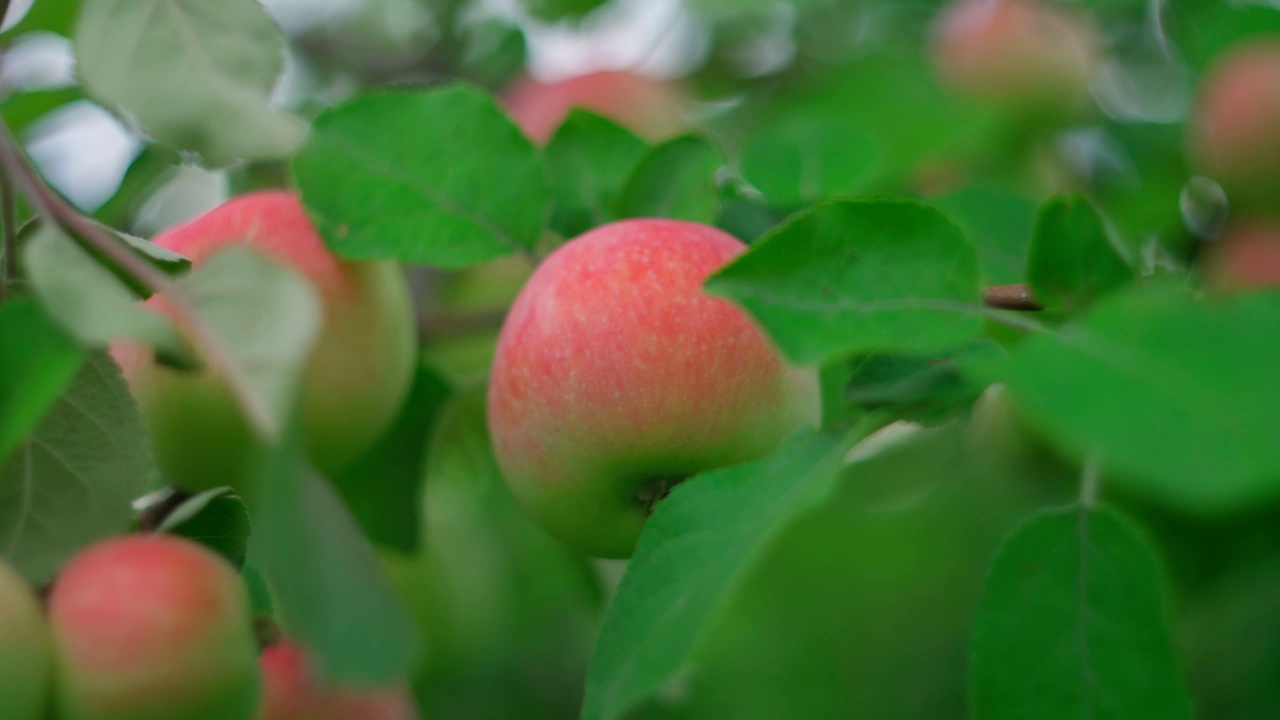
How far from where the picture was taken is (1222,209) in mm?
1556

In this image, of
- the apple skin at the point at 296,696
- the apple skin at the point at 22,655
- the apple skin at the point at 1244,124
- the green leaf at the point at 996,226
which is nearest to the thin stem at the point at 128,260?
the apple skin at the point at 22,655

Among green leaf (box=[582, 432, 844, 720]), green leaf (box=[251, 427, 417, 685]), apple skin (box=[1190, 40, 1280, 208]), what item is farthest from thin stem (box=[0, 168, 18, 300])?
apple skin (box=[1190, 40, 1280, 208])

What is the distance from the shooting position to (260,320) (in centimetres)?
50

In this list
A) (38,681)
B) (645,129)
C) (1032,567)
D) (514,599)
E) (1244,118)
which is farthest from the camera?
(514,599)

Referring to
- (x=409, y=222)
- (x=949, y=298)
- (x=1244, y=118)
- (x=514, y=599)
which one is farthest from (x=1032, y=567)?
(x=514, y=599)

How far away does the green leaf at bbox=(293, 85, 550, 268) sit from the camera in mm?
783

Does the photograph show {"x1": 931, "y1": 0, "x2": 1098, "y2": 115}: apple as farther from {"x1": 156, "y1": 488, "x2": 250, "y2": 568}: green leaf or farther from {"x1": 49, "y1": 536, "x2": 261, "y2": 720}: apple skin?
{"x1": 49, "y1": 536, "x2": 261, "y2": 720}: apple skin

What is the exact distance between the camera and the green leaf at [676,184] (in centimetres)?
83

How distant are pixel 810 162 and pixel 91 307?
591 millimetres

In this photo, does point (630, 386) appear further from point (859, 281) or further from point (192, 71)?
point (192, 71)

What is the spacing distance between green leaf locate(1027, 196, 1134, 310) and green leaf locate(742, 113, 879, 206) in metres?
0.23

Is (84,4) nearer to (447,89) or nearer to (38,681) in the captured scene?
(447,89)

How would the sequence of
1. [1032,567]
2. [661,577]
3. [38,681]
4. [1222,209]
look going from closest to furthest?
[38,681], [661,577], [1032,567], [1222,209]

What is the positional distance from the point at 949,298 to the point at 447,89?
39 cm
